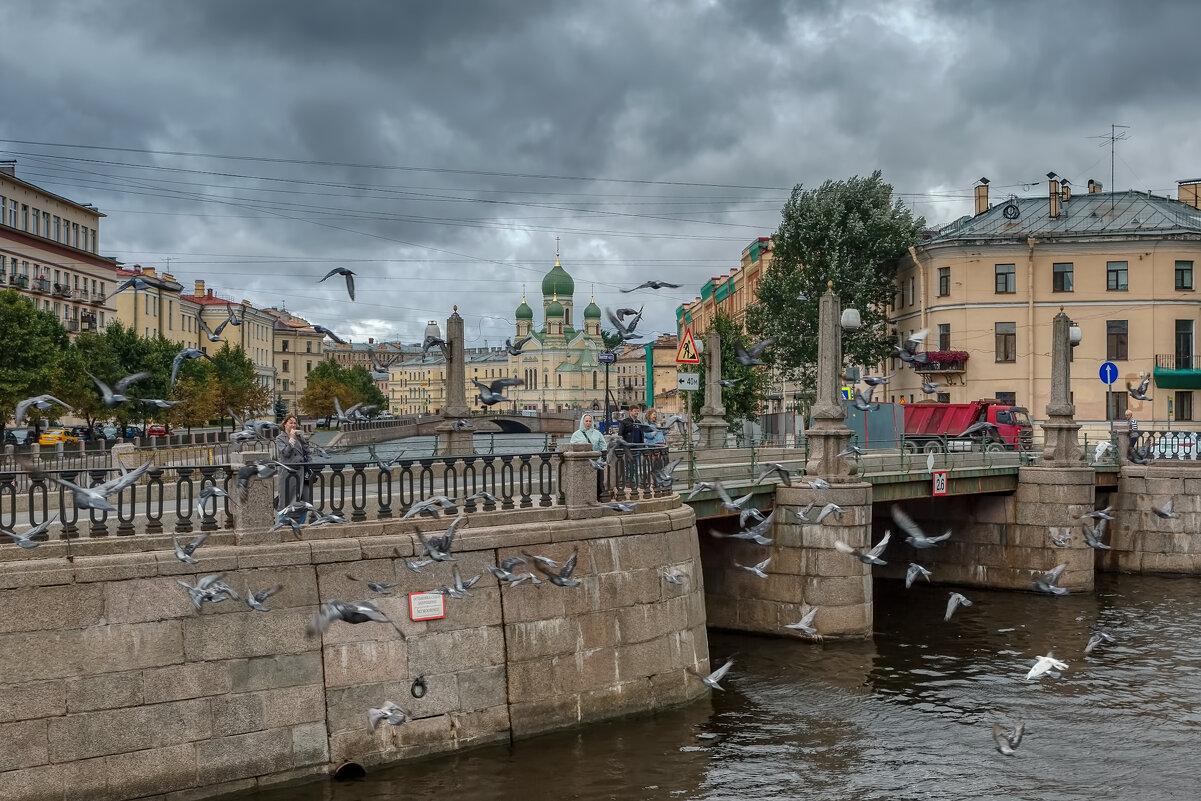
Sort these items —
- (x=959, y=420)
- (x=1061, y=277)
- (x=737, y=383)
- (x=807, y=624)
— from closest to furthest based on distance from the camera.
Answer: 1. (x=807, y=624)
2. (x=959, y=420)
3. (x=1061, y=277)
4. (x=737, y=383)

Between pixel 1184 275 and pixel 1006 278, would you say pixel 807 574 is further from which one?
pixel 1184 275

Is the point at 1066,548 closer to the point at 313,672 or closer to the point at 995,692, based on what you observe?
the point at 995,692

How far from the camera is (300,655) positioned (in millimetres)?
13516

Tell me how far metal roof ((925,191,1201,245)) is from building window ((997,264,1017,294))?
1.26 m

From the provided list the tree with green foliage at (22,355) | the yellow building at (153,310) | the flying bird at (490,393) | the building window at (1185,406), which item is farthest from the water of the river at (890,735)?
the yellow building at (153,310)

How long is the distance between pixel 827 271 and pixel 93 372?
33293 millimetres

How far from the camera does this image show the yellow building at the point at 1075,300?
46.0m

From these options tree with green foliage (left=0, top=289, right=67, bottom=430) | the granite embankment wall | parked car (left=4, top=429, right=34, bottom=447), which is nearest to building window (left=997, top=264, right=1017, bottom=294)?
the granite embankment wall

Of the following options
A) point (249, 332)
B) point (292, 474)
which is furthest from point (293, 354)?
point (292, 474)

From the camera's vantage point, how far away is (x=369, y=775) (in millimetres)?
13680

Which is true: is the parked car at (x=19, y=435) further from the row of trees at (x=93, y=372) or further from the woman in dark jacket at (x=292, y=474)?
the woman in dark jacket at (x=292, y=474)

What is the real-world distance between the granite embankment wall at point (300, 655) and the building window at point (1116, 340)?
35.9 metres

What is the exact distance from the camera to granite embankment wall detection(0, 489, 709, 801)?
12.0 m

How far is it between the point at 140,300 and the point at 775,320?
5109 cm
